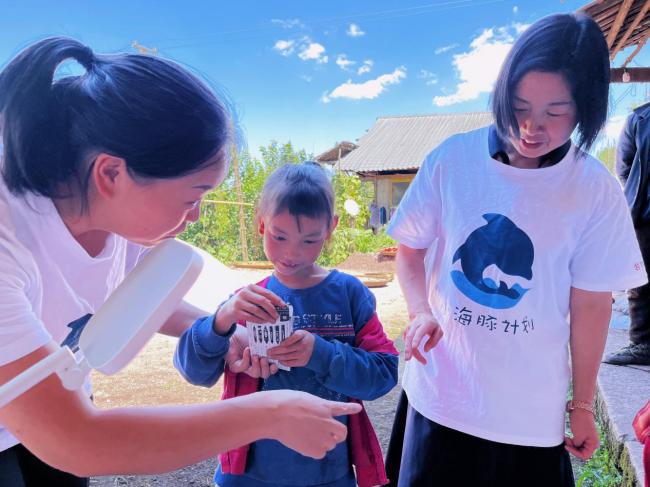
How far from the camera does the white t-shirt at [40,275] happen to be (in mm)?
787

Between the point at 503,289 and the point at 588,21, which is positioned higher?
the point at 588,21

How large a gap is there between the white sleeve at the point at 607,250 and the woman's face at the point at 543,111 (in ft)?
0.55

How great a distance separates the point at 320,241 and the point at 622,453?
1725mm

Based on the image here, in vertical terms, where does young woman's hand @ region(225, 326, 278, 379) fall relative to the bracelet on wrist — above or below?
above

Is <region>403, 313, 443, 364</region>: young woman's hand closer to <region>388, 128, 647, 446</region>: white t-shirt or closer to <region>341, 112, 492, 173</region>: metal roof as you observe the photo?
<region>388, 128, 647, 446</region>: white t-shirt

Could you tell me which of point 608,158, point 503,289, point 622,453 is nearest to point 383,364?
point 503,289

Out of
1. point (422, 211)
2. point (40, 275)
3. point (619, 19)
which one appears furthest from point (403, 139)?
point (40, 275)

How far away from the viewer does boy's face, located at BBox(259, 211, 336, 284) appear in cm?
143

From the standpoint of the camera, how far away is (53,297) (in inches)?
42.3

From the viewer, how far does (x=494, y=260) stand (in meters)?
1.31

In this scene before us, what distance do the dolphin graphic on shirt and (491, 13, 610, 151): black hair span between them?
27cm

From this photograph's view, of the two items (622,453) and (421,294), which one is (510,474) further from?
(622,453)

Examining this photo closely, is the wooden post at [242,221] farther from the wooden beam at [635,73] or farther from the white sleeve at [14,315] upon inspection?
the white sleeve at [14,315]

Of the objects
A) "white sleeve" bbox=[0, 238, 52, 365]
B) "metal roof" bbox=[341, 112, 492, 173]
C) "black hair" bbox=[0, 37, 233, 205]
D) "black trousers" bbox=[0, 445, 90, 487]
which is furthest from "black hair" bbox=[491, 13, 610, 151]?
"metal roof" bbox=[341, 112, 492, 173]
